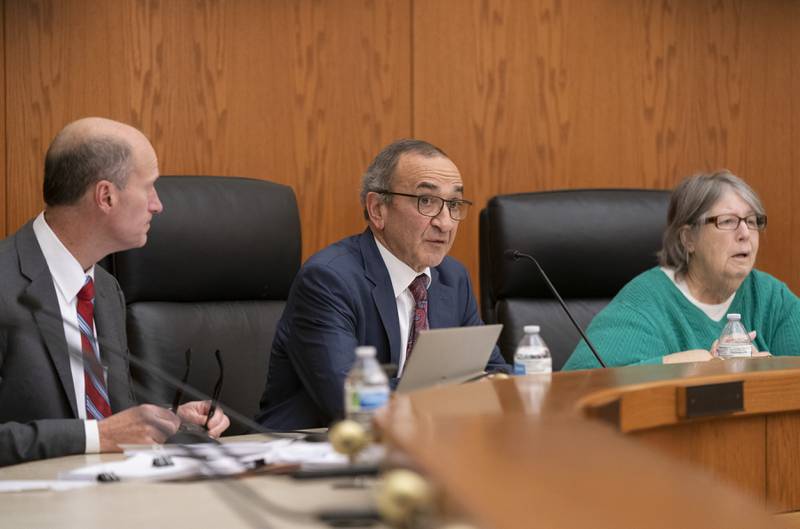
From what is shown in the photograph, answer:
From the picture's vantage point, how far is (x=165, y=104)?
3.55 meters

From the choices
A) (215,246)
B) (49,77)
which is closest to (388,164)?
(215,246)

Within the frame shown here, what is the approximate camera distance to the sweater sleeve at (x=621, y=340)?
2836 millimetres

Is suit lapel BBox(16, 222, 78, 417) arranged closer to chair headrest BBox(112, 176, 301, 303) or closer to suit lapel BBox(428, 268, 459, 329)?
chair headrest BBox(112, 176, 301, 303)

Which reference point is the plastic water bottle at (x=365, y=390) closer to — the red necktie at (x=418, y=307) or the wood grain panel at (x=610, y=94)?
the red necktie at (x=418, y=307)

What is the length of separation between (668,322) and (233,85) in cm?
161

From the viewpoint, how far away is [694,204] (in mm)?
3178

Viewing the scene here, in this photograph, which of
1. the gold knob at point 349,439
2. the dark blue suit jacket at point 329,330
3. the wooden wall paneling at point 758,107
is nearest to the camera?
the gold knob at point 349,439

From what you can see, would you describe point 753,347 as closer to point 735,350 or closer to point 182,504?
point 735,350

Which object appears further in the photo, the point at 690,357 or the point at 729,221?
the point at 729,221

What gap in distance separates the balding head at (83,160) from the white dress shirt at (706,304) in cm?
158

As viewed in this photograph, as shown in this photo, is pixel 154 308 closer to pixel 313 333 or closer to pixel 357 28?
pixel 313 333

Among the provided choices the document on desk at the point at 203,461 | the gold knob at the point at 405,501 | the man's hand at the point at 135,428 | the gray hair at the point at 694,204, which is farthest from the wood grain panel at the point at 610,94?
the gold knob at the point at 405,501

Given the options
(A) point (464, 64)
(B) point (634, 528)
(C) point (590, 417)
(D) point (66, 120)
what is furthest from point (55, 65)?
(B) point (634, 528)

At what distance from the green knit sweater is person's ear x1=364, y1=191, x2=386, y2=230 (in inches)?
23.9
